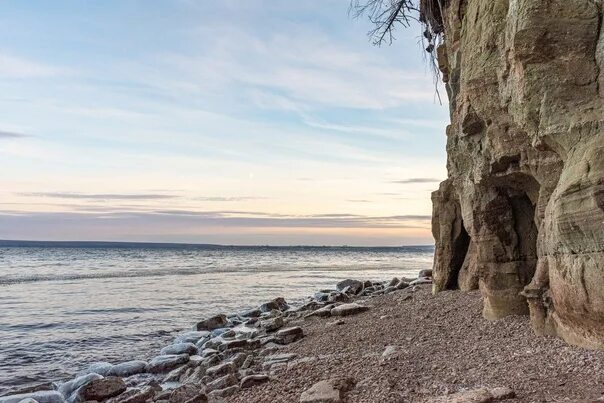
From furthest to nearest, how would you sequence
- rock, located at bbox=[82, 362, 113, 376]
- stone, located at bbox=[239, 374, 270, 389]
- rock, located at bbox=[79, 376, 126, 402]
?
rock, located at bbox=[82, 362, 113, 376], rock, located at bbox=[79, 376, 126, 402], stone, located at bbox=[239, 374, 270, 389]

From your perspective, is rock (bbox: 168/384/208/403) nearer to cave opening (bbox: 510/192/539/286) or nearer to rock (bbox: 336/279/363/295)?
cave opening (bbox: 510/192/539/286)

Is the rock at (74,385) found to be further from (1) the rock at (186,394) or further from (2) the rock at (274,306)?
(2) the rock at (274,306)

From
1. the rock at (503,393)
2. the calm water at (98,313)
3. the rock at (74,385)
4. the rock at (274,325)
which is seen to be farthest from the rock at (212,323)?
the rock at (503,393)

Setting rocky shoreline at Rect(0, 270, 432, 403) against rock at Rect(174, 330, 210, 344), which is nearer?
rocky shoreline at Rect(0, 270, 432, 403)

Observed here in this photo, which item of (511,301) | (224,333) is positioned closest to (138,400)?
(224,333)

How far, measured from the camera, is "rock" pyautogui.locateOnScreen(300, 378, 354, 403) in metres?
4.99

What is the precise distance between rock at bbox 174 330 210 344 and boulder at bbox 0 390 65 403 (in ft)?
12.9

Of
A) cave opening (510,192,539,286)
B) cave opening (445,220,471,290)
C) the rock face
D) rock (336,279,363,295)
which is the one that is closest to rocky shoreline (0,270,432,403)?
cave opening (445,220,471,290)

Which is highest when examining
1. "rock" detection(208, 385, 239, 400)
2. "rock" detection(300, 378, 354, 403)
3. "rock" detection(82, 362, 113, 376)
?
"rock" detection(300, 378, 354, 403)

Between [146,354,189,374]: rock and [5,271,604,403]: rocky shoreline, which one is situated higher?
[5,271,604,403]: rocky shoreline

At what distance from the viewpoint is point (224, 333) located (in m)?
11.1

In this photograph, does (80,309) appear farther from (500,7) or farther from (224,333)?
(500,7)

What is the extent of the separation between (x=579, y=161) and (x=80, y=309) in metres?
15.4

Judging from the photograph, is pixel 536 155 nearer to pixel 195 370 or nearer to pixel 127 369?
pixel 195 370
